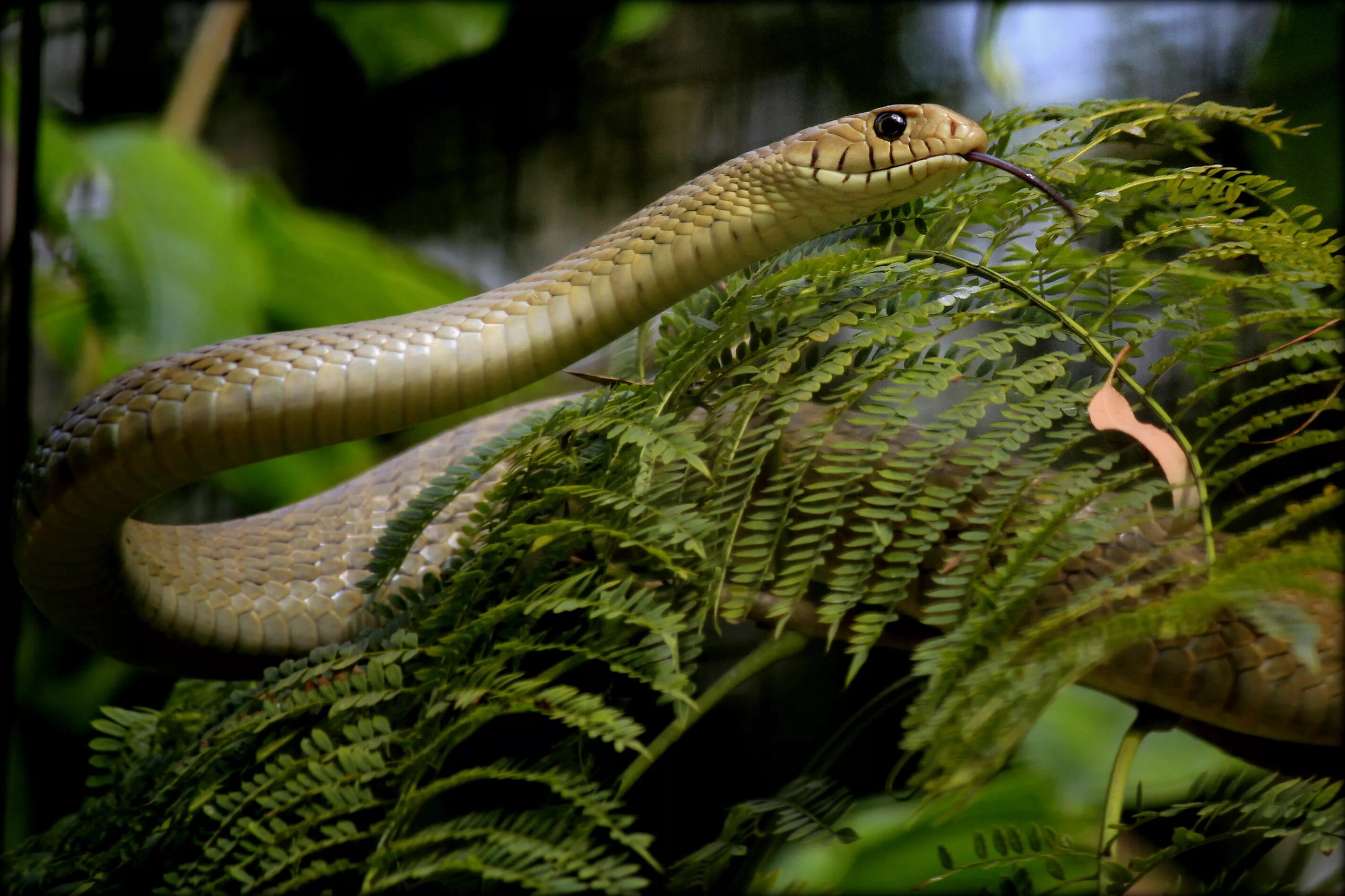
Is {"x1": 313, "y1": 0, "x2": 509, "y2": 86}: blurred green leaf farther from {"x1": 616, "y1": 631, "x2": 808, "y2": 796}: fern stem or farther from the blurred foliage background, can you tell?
{"x1": 616, "y1": 631, "x2": 808, "y2": 796}: fern stem

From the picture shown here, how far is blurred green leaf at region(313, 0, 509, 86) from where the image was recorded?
3711 millimetres

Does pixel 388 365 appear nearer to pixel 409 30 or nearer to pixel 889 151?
pixel 889 151

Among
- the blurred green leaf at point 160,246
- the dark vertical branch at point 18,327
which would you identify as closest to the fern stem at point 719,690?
the dark vertical branch at point 18,327

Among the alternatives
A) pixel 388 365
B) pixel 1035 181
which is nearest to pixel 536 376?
pixel 388 365

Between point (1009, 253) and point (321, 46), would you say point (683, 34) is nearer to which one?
point (321, 46)

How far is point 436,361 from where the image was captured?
122 centimetres

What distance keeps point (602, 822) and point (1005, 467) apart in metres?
0.45

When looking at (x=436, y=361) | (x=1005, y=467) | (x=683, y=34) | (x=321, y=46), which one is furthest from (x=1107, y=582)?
(x=321, y=46)

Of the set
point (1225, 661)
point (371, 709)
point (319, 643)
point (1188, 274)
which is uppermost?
point (1188, 274)

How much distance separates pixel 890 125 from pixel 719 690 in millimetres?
712

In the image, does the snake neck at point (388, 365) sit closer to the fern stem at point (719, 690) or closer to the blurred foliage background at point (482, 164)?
the fern stem at point (719, 690)

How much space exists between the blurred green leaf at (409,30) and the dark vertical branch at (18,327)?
2348mm

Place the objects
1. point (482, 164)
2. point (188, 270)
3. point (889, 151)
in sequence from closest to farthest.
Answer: point (889, 151)
point (188, 270)
point (482, 164)

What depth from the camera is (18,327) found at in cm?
148
